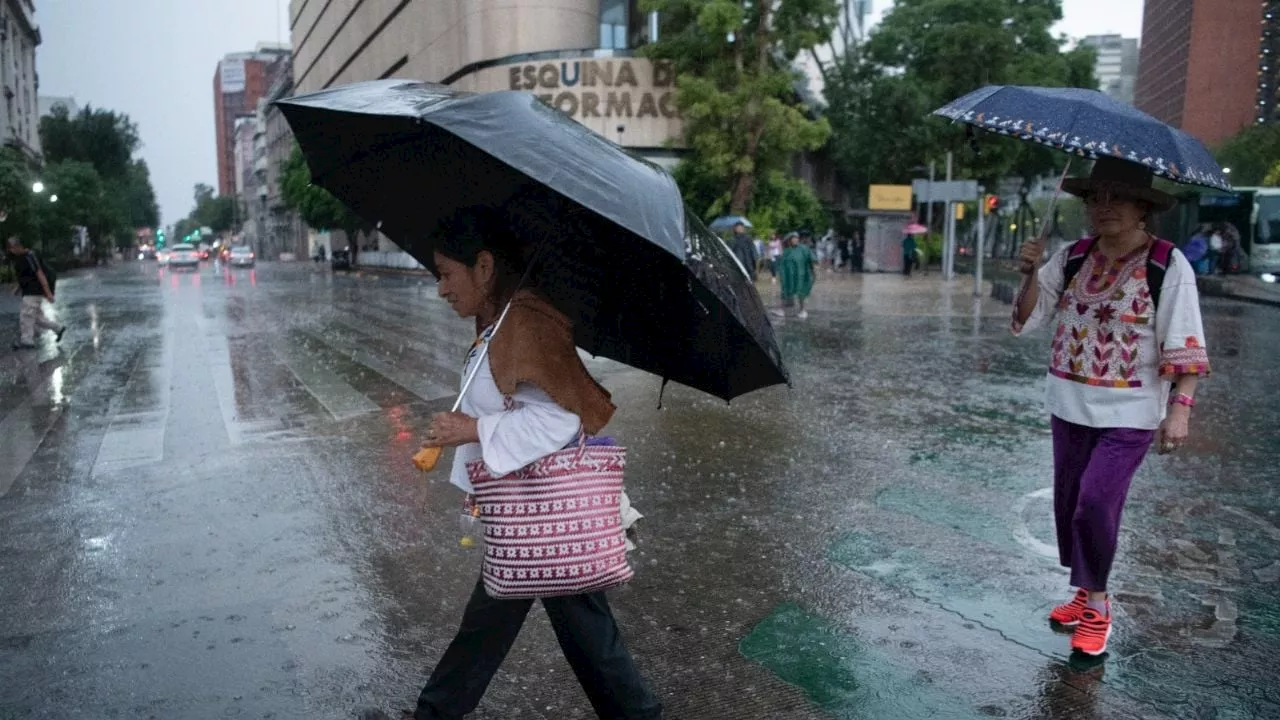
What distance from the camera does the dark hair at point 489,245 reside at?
2.88 m

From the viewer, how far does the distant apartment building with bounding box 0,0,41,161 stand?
5278cm

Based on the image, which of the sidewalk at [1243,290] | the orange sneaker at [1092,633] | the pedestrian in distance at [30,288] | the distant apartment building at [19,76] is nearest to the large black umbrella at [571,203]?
the orange sneaker at [1092,633]

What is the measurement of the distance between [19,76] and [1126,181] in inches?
2723

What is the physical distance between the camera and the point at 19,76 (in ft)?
196

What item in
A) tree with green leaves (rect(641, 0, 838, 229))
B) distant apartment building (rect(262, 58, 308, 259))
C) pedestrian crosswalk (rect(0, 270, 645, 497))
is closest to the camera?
pedestrian crosswalk (rect(0, 270, 645, 497))

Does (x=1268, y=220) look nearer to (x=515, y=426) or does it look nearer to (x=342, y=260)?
(x=515, y=426)

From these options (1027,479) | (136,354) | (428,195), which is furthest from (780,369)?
(136,354)

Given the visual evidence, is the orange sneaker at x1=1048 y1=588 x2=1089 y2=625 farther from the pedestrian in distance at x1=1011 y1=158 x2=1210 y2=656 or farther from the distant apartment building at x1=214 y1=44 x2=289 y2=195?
the distant apartment building at x1=214 y1=44 x2=289 y2=195

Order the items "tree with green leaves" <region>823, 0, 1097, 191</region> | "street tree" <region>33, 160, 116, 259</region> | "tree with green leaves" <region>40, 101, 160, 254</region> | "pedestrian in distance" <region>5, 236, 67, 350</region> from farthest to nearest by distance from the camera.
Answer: "tree with green leaves" <region>40, 101, 160, 254</region>
"street tree" <region>33, 160, 116, 259</region>
"tree with green leaves" <region>823, 0, 1097, 191</region>
"pedestrian in distance" <region>5, 236, 67, 350</region>

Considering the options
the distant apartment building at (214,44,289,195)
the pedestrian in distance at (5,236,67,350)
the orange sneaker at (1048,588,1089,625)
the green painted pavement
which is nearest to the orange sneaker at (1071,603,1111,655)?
the orange sneaker at (1048,588,1089,625)

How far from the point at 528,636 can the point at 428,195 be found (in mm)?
1867

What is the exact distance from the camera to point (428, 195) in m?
3.25

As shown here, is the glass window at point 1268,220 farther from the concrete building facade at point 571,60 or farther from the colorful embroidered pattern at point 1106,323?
the colorful embroidered pattern at point 1106,323

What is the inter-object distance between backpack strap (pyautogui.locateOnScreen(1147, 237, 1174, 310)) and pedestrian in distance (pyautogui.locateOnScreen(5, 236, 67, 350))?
45.3ft
